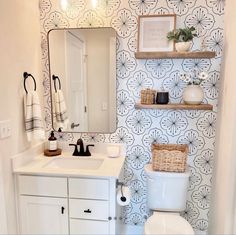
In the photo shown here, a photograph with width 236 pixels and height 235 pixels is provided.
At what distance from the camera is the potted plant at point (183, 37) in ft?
5.82

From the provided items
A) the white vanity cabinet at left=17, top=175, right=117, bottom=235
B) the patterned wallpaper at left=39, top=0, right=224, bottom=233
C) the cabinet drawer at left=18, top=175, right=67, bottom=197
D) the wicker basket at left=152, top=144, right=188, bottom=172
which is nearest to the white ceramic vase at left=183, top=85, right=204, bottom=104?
the patterned wallpaper at left=39, top=0, right=224, bottom=233

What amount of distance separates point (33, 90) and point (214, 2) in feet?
5.29

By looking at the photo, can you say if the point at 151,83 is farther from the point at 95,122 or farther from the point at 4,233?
the point at 4,233

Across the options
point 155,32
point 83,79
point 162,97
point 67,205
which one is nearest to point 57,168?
point 67,205

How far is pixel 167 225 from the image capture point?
1.71 m

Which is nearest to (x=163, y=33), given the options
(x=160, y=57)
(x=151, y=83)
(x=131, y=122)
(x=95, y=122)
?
(x=160, y=57)

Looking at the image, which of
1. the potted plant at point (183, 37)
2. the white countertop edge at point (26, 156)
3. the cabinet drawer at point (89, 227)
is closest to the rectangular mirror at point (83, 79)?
the white countertop edge at point (26, 156)

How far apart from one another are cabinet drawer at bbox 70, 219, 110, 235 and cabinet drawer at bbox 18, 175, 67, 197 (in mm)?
222

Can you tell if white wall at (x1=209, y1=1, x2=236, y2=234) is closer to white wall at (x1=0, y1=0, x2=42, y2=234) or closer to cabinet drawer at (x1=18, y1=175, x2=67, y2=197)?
cabinet drawer at (x1=18, y1=175, x2=67, y2=197)

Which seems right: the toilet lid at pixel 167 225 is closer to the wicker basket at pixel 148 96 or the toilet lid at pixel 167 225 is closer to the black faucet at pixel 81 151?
the black faucet at pixel 81 151

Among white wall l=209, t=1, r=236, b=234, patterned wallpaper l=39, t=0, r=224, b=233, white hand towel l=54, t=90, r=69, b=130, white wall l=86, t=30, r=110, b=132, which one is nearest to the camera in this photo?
white wall l=209, t=1, r=236, b=234

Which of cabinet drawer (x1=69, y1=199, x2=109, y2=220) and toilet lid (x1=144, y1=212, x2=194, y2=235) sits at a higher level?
cabinet drawer (x1=69, y1=199, x2=109, y2=220)

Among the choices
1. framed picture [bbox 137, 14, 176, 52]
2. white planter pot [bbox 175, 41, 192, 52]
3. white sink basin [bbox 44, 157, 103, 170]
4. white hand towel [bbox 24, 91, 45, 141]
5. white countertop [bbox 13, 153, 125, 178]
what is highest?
framed picture [bbox 137, 14, 176, 52]

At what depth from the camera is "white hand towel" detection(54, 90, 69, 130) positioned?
84.0 inches
